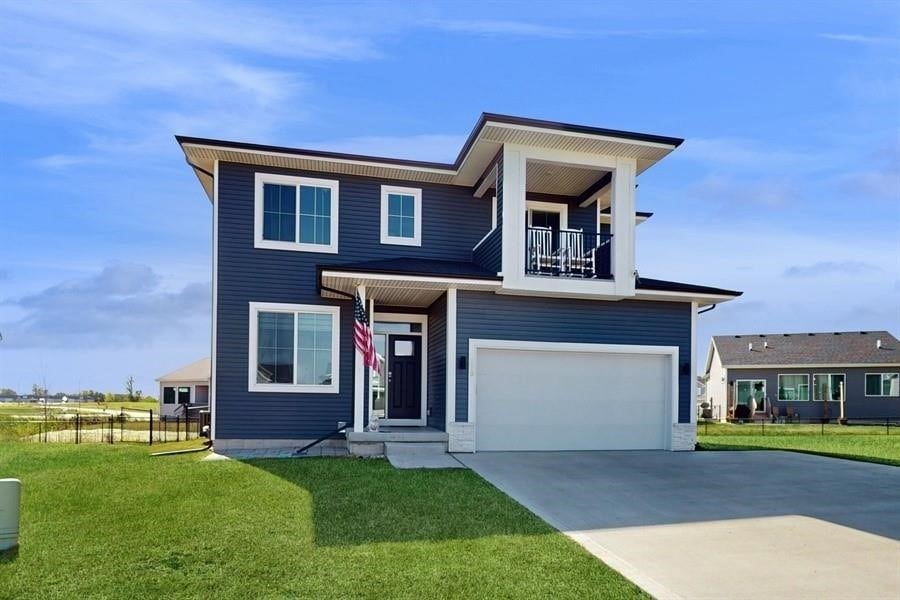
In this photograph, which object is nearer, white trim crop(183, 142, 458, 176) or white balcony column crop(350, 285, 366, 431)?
white balcony column crop(350, 285, 366, 431)

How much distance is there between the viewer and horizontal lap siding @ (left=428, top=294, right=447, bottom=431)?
11812 mm

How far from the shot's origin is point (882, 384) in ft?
95.2

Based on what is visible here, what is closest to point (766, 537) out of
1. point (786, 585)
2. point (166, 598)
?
point (786, 585)

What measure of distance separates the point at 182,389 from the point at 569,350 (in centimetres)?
2661

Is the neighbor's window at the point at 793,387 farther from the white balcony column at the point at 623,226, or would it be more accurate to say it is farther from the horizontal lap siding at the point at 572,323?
the white balcony column at the point at 623,226

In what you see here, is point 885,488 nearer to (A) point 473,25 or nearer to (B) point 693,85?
(B) point 693,85

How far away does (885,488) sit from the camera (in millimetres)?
8734

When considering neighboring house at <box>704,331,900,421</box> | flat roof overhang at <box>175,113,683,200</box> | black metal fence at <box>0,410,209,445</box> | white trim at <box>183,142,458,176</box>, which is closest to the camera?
flat roof overhang at <box>175,113,683,200</box>

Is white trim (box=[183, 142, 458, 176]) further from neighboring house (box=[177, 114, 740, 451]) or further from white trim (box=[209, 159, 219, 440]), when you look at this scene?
white trim (box=[209, 159, 219, 440])

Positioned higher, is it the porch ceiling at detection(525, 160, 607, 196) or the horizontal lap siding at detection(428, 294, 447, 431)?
the porch ceiling at detection(525, 160, 607, 196)

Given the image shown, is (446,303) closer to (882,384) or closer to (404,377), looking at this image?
(404,377)

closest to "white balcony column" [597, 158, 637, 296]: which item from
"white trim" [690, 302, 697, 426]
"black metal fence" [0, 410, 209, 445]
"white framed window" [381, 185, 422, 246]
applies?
"white trim" [690, 302, 697, 426]

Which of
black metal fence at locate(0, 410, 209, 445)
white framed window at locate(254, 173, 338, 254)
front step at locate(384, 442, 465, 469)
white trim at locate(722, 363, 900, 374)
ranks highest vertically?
white framed window at locate(254, 173, 338, 254)

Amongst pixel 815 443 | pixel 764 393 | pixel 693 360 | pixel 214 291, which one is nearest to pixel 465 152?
pixel 214 291
